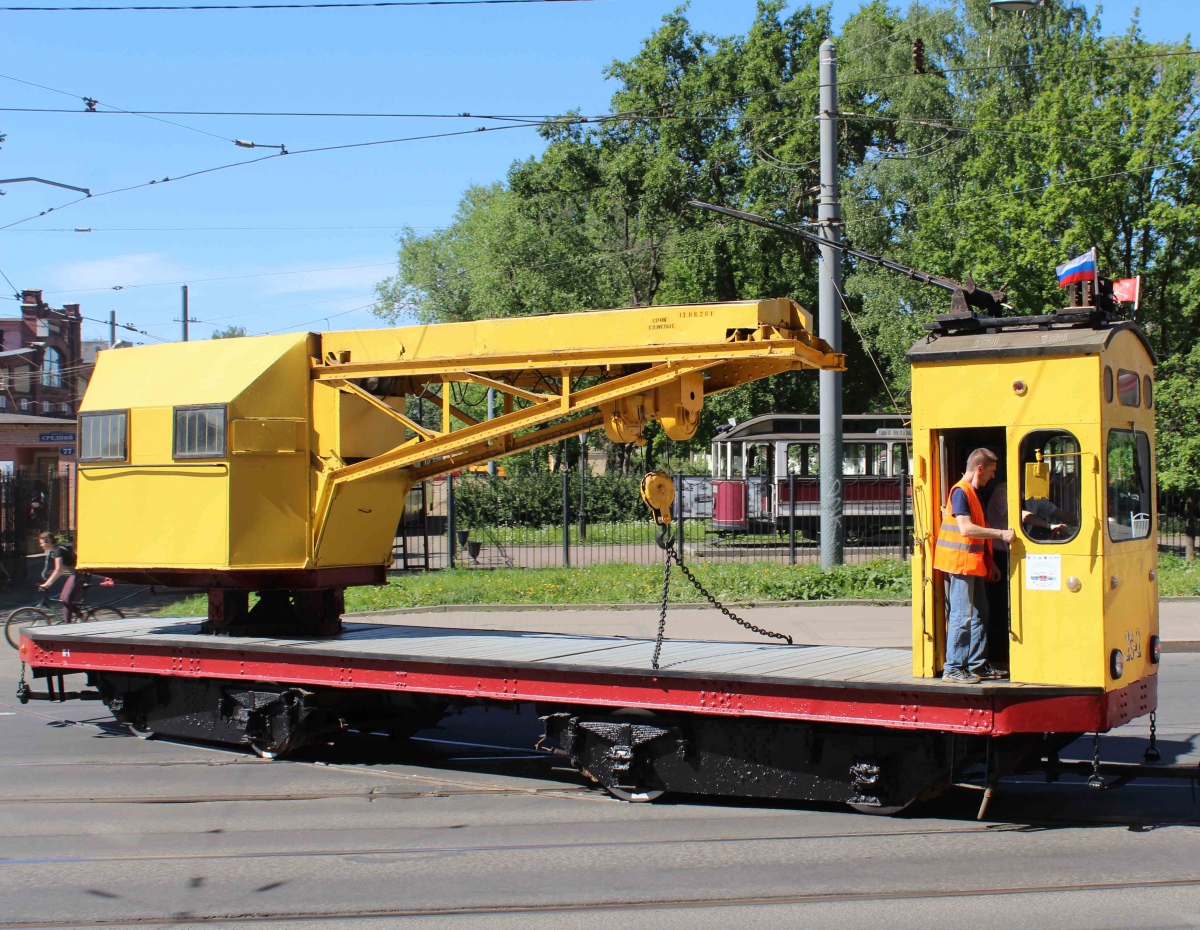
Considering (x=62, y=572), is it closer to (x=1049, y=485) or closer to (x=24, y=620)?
(x=24, y=620)

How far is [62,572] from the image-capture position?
15.5 metres

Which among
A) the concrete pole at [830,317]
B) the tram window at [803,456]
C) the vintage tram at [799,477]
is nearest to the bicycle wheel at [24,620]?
the concrete pole at [830,317]

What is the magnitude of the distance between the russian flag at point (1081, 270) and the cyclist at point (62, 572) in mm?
12228

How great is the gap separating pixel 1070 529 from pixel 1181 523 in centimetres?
2011

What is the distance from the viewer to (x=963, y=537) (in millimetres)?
6801

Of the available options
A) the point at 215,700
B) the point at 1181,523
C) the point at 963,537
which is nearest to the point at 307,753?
the point at 215,700

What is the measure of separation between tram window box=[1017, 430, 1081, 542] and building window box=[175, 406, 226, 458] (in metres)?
5.92

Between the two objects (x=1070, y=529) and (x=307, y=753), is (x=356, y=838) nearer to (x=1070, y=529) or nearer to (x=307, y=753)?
(x=307, y=753)

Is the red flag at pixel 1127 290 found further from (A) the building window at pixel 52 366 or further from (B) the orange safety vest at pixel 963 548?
(A) the building window at pixel 52 366

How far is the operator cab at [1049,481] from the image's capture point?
21.4ft

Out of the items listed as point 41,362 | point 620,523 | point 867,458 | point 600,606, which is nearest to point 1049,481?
point 600,606

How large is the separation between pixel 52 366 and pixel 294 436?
5208cm

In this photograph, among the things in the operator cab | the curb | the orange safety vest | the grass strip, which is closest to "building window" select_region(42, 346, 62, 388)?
the grass strip

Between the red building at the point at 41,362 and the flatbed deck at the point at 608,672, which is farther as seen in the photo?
the red building at the point at 41,362
